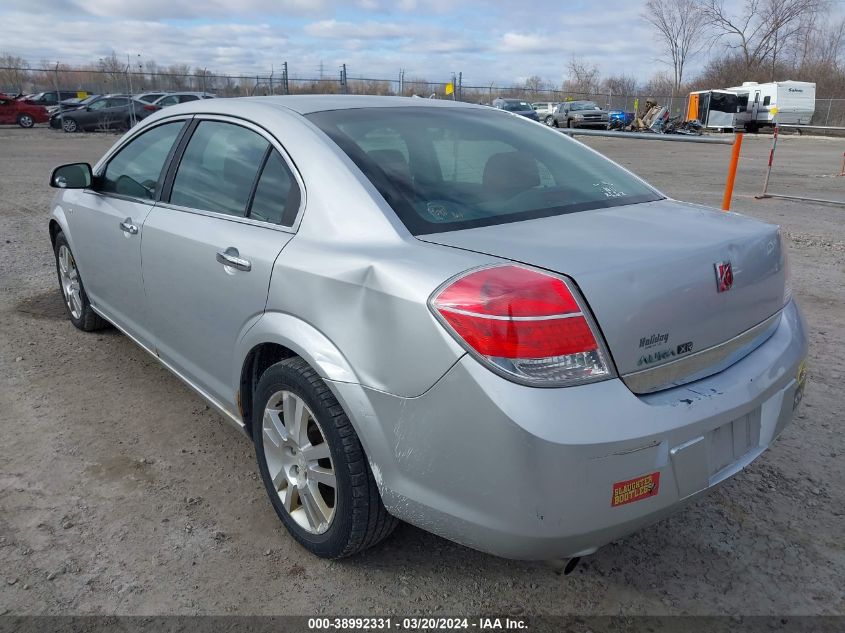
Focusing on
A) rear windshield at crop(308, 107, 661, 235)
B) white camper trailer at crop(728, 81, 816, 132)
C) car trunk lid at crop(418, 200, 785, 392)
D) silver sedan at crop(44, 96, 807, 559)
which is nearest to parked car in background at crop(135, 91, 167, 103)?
silver sedan at crop(44, 96, 807, 559)

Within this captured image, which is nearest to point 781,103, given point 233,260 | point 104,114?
point 104,114

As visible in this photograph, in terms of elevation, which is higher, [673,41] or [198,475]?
[673,41]

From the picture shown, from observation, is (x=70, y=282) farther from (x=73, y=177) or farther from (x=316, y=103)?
(x=316, y=103)

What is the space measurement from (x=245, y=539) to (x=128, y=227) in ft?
5.81

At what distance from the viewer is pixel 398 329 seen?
1938 millimetres

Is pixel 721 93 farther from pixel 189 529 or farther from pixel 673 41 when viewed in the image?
pixel 189 529

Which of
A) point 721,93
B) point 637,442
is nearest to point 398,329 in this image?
point 637,442

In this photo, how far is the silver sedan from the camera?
1793mm

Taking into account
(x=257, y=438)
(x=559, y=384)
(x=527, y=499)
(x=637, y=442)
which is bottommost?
(x=257, y=438)

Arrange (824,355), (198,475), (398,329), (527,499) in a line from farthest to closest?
(824,355) → (198,475) → (398,329) → (527,499)

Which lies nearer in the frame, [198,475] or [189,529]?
[189,529]

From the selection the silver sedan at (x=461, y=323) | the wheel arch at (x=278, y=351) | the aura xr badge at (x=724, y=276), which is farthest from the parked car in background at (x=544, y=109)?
the aura xr badge at (x=724, y=276)

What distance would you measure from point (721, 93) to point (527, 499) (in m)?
43.0

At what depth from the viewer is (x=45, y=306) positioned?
541cm
